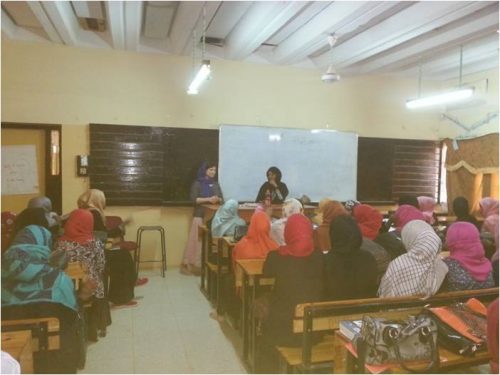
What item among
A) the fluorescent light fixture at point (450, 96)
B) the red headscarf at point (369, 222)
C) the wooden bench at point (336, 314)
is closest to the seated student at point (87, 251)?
the wooden bench at point (336, 314)

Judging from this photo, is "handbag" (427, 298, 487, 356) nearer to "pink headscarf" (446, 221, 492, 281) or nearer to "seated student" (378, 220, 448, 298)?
"seated student" (378, 220, 448, 298)

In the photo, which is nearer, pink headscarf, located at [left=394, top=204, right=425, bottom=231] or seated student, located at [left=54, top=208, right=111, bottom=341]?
seated student, located at [left=54, top=208, right=111, bottom=341]

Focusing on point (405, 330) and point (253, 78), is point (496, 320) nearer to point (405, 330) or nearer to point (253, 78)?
point (405, 330)

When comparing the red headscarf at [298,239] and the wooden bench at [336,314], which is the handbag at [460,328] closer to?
the wooden bench at [336,314]

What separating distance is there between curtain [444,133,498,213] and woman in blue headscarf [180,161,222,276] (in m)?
4.03

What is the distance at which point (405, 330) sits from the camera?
5.94 ft

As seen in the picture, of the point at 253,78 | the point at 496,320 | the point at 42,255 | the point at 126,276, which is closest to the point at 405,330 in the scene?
the point at 496,320

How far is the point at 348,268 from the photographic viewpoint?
254 centimetres

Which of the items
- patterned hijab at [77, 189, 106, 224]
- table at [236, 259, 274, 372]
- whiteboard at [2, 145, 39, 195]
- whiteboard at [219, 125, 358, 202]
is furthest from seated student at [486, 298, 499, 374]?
whiteboard at [2, 145, 39, 195]

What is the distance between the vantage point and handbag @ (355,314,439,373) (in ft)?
5.83

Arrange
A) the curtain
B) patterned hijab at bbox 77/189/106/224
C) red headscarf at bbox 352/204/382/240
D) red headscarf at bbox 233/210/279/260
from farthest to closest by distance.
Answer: the curtain, patterned hijab at bbox 77/189/106/224, red headscarf at bbox 352/204/382/240, red headscarf at bbox 233/210/279/260

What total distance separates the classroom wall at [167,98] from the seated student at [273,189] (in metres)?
0.86

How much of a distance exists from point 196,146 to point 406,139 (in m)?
3.62

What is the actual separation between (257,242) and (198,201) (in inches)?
96.1
